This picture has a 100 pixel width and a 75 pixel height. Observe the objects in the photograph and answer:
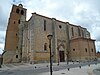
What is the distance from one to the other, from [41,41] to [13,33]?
12.2 m

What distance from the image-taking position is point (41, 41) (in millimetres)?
25594

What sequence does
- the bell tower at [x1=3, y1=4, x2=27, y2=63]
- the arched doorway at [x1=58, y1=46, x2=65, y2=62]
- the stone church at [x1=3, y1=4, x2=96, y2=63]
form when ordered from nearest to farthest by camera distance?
the stone church at [x1=3, y1=4, x2=96, y2=63] → the arched doorway at [x1=58, y1=46, x2=65, y2=62] → the bell tower at [x1=3, y1=4, x2=27, y2=63]

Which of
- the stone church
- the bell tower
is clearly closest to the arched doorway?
the stone church

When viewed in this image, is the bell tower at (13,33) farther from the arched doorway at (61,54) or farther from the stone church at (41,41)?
the arched doorway at (61,54)

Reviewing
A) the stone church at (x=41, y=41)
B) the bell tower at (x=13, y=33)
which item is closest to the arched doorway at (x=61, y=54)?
the stone church at (x=41, y=41)

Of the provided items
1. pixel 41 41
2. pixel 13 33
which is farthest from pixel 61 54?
pixel 13 33

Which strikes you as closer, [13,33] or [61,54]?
[61,54]

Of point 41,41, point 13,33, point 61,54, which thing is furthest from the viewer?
point 13,33

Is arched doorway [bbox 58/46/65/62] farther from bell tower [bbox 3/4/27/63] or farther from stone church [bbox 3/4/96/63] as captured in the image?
bell tower [bbox 3/4/27/63]

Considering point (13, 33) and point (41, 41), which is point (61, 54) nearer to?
point (41, 41)

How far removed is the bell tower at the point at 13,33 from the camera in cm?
3110

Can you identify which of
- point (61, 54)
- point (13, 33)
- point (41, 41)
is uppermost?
point (13, 33)

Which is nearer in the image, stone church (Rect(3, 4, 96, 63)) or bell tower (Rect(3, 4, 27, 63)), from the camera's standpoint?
stone church (Rect(3, 4, 96, 63))

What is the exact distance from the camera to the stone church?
2530 centimetres
